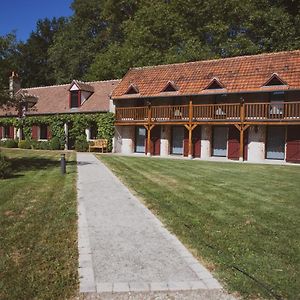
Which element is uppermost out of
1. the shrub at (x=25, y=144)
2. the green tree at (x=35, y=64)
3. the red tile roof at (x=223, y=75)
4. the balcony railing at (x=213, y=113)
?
the green tree at (x=35, y=64)

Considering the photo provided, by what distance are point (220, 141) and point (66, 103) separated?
1538 cm

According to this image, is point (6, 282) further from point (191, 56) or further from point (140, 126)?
point (191, 56)

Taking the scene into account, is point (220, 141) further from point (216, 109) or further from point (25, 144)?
point (25, 144)

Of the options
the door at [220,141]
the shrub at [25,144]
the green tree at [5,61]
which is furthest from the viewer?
→ the shrub at [25,144]

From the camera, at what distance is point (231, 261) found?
557 centimetres

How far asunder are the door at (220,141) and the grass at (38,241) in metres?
17.1

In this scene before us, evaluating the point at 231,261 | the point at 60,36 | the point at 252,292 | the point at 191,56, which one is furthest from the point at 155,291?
the point at 60,36

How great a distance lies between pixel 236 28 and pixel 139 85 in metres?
13.3

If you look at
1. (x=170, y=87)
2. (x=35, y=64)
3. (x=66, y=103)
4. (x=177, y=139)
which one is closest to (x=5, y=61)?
(x=170, y=87)

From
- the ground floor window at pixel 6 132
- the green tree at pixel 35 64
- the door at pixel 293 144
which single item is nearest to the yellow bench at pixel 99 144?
the ground floor window at pixel 6 132

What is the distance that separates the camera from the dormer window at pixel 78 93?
33.9 metres

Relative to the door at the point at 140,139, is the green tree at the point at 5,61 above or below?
above

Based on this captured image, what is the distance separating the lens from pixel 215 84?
26.5 metres

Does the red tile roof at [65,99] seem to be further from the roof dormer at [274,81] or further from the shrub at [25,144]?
the roof dormer at [274,81]
